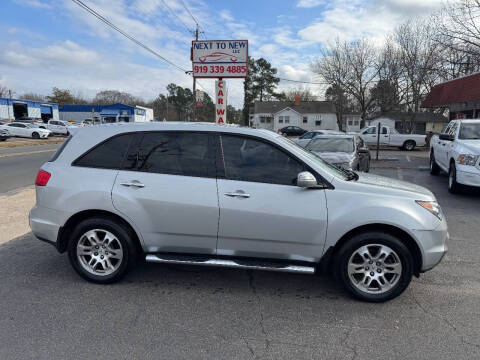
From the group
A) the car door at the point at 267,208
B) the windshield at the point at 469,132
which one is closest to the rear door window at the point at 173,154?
the car door at the point at 267,208

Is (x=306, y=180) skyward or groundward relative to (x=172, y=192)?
skyward

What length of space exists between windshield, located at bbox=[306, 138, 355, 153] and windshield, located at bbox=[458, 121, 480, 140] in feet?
8.96

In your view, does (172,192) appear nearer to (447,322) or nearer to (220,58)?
(447,322)

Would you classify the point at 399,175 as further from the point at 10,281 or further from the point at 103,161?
the point at 10,281

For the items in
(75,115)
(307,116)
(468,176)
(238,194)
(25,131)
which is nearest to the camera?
(238,194)

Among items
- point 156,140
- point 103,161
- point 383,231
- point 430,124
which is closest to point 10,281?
point 103,161

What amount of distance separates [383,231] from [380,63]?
3213 cm

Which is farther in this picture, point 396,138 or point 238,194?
point 396,138

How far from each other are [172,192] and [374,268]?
2.20 m

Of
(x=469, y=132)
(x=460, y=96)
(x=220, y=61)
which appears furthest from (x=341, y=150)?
(x=460, y=96)

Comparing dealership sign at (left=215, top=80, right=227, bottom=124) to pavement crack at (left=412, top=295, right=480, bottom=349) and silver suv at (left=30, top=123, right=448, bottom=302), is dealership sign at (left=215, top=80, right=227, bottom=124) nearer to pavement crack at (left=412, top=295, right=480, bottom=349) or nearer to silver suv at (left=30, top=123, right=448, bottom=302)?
silver suv at (left=30, top=123, right=448, bottom=302)

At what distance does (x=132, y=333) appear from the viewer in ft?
9.52

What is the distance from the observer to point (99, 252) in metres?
3.76

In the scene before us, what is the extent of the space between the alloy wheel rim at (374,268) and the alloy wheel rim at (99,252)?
2.48 m
